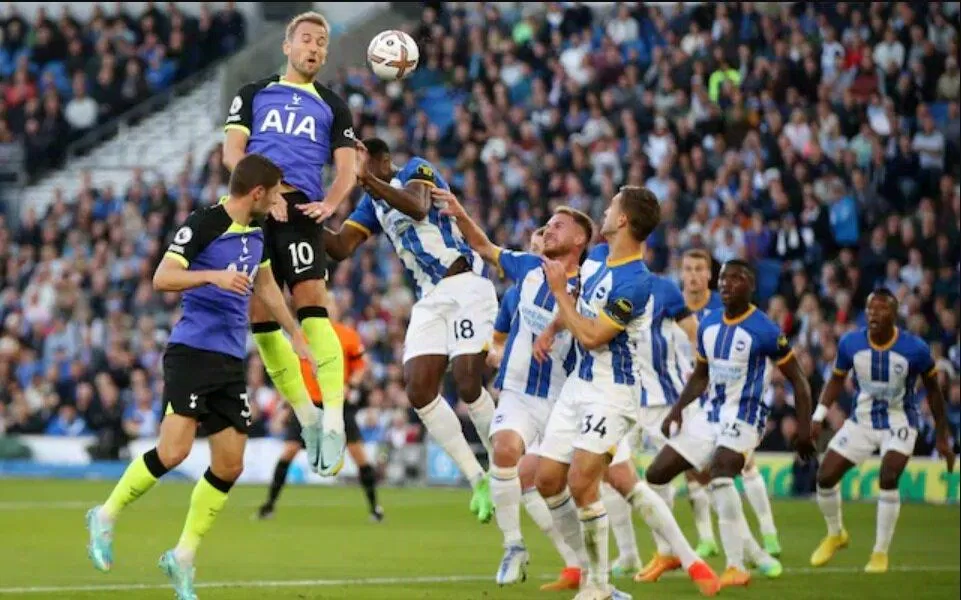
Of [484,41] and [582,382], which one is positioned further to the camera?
[484,41]

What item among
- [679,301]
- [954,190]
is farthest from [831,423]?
[679,301]

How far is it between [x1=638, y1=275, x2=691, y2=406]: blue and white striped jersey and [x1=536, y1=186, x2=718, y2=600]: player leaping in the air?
302 cm

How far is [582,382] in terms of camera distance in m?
10.6

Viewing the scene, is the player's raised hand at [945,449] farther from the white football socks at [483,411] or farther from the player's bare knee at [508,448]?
the player's bare knee at [508,448]

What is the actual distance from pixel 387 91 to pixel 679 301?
16.2 meters

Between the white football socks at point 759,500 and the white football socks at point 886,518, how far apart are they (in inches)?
33.7

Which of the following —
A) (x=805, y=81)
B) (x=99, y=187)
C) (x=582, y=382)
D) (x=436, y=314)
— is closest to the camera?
(x=582, y=382)

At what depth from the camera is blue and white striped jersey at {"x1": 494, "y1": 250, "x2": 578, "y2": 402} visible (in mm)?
11672

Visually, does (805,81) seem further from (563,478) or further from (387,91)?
(563,478)

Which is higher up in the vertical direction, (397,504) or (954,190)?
(954,190)

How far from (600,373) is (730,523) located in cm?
278

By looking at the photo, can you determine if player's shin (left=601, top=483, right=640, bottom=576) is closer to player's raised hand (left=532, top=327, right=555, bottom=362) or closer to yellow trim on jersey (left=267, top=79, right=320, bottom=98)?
player's raised hand (left=532, top=327, right=555, bottom=362)

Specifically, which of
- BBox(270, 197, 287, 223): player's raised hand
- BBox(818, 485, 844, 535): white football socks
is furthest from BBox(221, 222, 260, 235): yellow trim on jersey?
BBox(818, 485, 844, 535): white football socks

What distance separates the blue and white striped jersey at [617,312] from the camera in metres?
10.3
